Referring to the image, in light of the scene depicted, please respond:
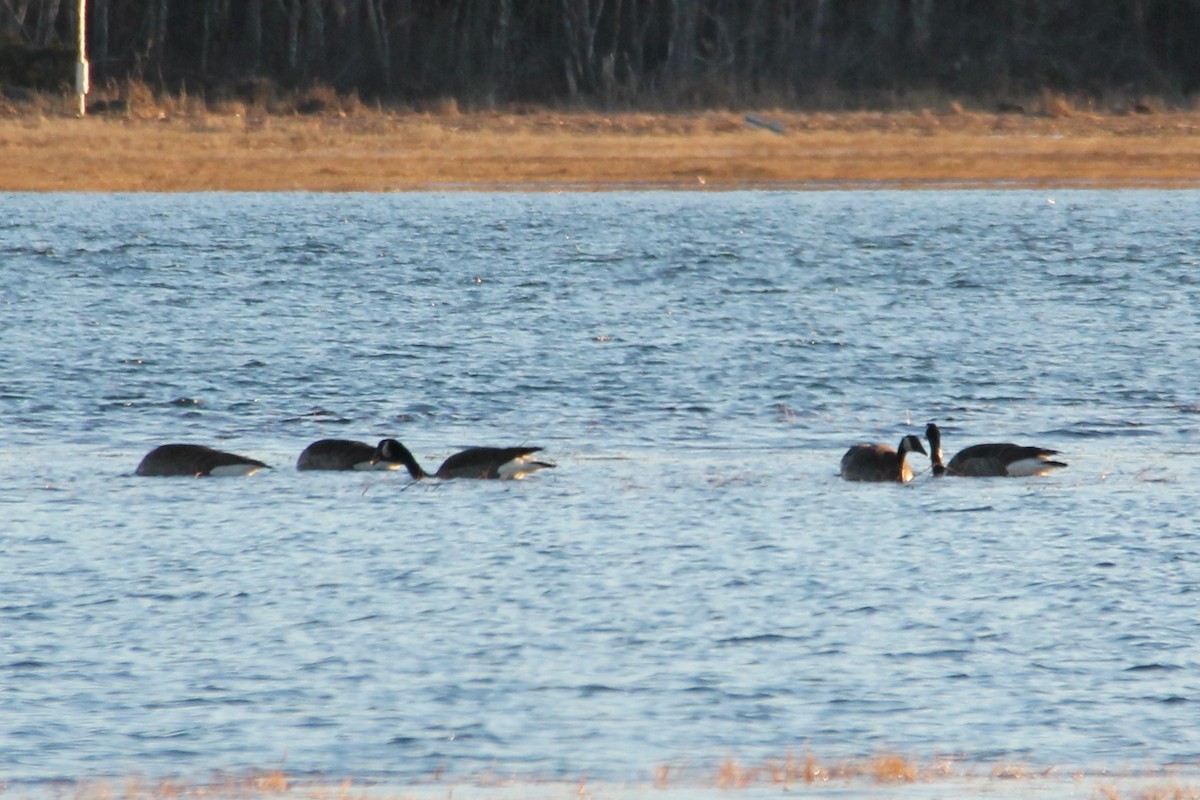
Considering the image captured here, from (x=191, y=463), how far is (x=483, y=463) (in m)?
2.15

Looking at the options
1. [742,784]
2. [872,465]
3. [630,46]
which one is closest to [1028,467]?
[872,465]

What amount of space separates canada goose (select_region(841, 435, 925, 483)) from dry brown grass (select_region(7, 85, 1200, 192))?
1286 inches

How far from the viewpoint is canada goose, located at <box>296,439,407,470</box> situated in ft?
52.8

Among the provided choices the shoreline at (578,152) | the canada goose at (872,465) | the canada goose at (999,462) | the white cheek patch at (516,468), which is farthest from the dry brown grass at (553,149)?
the canada goose at (872,465)

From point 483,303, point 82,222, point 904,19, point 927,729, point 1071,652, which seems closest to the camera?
point 927,729

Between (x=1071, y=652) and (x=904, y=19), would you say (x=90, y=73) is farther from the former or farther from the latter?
(x=1071, y=652)

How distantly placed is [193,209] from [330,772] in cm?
4349

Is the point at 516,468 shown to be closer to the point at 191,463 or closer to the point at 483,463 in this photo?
the point at 483,463

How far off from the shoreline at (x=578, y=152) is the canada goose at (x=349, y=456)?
30981 mm

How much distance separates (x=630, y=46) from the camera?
249 ft

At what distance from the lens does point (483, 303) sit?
32.3m

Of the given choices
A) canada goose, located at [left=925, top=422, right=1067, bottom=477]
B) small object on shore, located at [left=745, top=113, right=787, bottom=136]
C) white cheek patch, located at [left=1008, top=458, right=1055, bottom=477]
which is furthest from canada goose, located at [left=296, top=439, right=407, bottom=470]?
small object on shore, located at [left=745, top=113, right=787, bottom=136]

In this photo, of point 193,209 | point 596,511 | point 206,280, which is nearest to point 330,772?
point 596,511

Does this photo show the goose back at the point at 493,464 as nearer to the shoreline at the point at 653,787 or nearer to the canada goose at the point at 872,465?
the canada goose at the point at 872,465
